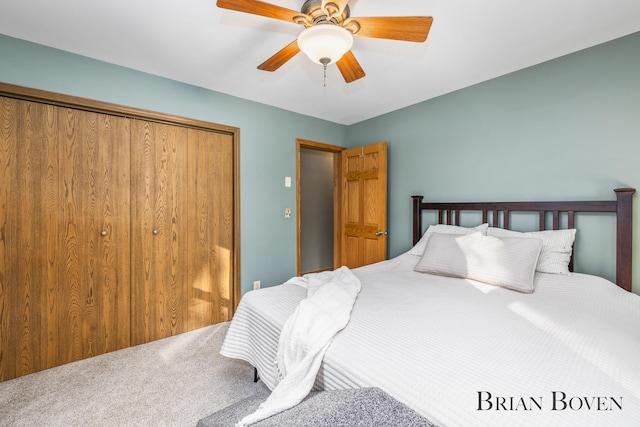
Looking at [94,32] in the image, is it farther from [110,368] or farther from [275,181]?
→ [110,368]

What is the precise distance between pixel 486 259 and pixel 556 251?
1.66ft

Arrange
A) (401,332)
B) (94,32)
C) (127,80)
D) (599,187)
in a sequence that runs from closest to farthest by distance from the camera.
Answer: (401,332), (94,32), (599,187), (127,80)

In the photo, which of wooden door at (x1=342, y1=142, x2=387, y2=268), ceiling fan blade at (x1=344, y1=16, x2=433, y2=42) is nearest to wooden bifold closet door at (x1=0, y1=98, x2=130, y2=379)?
ceiling fan blade at (x1=344, y1=16, x2=433, y2=42)

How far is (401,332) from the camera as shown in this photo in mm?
1242

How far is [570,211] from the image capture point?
6.93 ft

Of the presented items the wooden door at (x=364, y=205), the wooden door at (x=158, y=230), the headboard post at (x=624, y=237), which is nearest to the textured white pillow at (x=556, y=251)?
the headboard post at (x=624, y=237)

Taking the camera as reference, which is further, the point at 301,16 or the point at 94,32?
the point at 94,32

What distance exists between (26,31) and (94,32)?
0.43 m

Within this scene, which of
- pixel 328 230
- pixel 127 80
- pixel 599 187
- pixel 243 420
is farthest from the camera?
pixel 328 230

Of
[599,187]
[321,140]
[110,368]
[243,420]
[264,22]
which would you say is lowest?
[110,368]

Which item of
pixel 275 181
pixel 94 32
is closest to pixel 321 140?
pixel 275 181

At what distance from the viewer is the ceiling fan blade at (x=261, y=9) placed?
1324 millimetres

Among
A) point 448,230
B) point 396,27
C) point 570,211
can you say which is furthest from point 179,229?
point 570,211

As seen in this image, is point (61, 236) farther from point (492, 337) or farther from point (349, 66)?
point (492, 337)
